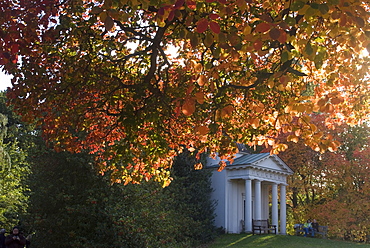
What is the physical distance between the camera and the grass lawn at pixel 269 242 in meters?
25.2

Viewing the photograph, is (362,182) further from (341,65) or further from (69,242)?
(341,65)

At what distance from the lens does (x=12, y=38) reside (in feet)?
23.6

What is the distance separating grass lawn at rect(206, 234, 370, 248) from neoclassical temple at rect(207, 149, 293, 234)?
95.5 inches

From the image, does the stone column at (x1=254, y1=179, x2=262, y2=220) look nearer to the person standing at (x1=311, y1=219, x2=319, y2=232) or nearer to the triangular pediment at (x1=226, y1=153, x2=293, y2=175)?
the triangular pediment at (x1=226, y1=153, x2=293, y2=175)

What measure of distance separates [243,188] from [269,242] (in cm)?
761

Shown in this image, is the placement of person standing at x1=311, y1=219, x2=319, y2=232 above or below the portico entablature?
below

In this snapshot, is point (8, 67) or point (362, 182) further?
point (362, 182)

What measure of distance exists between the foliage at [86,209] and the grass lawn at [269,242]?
666 cm

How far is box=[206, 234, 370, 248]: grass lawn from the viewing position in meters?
25.2

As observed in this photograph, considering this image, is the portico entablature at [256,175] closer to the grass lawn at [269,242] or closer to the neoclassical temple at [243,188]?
the neoclassical temple at [243,188]

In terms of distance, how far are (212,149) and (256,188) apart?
832 inches

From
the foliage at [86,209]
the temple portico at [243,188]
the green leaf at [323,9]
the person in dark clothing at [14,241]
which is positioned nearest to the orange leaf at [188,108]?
the green leaf at [323,9]

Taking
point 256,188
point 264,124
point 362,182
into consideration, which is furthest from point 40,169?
point 362,182

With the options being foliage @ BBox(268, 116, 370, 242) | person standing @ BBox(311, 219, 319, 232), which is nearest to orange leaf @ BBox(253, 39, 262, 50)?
foliage @ BBox(268, 116, 370, 242)
